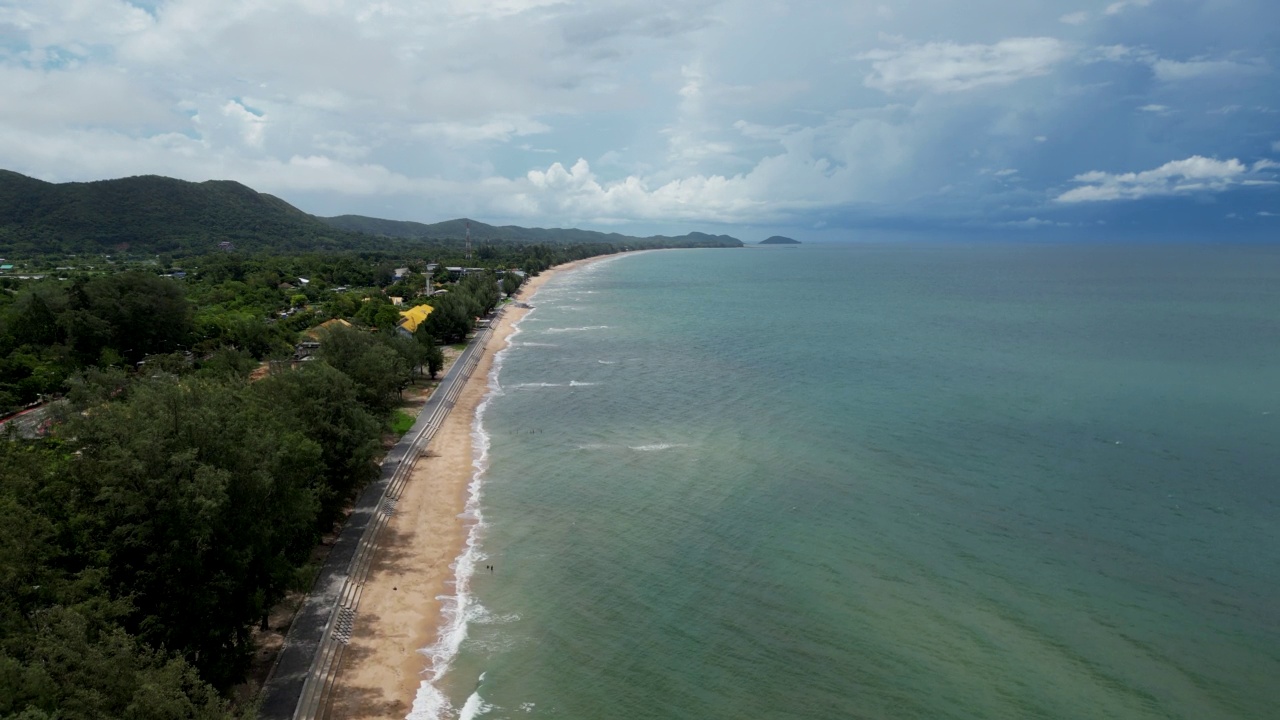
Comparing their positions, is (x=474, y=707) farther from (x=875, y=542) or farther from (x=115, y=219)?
(x=115, y=219)

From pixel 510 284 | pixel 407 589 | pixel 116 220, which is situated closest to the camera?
pixel 407 589

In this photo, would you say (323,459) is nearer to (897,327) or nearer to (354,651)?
(354,651)

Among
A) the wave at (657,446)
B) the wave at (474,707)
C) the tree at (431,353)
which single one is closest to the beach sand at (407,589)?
the wave at (474,707)

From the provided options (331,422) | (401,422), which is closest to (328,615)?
(331,422)

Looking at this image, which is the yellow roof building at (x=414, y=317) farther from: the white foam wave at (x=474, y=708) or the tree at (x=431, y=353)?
the white foam wave at (x=474, y=708)

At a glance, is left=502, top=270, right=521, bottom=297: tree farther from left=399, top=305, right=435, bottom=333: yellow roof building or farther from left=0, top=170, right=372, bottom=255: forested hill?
left=0, top=170, right=372, bottom=255: forested hill

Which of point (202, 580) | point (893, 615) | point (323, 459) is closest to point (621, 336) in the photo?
point (323, 459)
